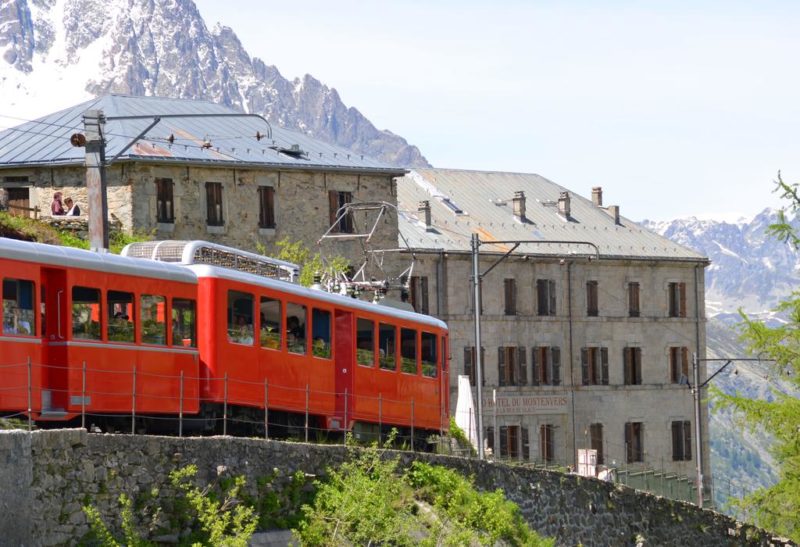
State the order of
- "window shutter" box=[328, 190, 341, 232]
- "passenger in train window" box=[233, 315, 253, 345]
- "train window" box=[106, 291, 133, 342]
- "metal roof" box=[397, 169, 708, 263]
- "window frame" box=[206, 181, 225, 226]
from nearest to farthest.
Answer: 1. "train window" box=[106, 291, 133, 342]
2. "passenger in train window" box=[233, 315, 253, 345]
3. "window frame" box=[206, 181, 225, 226]
4. "window shutter" box=[328, 190, 341, 232]
5. "metal roof" box=[397, 169, 708, 263]

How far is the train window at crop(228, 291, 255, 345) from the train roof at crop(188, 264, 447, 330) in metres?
0.25

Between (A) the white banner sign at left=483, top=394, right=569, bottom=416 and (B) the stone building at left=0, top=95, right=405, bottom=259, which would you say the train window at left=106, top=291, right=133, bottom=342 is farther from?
(A) the white banner sign at left=483, top=394, right=569, bottom=416

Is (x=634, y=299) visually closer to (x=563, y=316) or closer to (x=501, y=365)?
(x=563, y=316)

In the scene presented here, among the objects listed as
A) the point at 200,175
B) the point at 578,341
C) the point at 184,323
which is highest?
the point at 200,175

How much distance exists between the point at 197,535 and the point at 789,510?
815 inches

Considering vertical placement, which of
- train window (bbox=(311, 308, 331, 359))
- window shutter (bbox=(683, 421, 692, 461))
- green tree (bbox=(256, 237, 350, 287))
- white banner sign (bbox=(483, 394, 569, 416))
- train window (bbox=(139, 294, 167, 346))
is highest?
green tree (bbox=(256, 237, 350, 287))

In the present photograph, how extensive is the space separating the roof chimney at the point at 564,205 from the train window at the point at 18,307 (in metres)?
56.2

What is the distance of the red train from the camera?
22.2 m

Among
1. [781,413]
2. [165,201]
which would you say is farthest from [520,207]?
[781,413]

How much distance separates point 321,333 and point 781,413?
1328 cm

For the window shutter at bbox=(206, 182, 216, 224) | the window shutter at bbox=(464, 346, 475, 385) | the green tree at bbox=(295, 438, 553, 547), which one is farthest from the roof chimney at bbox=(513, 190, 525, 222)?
the green tree at bbox=(295, 438, 553, 547)

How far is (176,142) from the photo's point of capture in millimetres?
49500

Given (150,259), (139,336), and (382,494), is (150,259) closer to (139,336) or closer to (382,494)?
(139,336)

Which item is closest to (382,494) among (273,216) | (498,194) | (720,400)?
(720,400)
